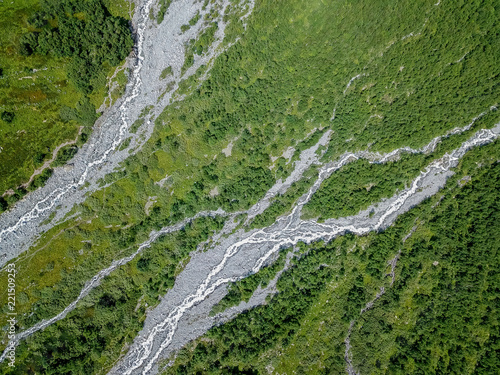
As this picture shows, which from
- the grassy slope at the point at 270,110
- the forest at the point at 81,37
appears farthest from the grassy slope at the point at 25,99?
the grassy slope at the point at 270,110

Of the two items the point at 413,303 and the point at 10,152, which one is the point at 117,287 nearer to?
the point at 10,152

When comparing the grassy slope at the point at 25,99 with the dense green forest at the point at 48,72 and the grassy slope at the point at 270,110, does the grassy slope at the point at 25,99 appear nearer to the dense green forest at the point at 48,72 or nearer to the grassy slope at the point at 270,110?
the dense green forest at the point at 48,72

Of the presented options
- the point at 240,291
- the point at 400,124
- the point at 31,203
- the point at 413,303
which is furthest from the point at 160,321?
the point at 400,124

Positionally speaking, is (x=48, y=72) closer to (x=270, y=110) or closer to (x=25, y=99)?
(x=25, y=99)

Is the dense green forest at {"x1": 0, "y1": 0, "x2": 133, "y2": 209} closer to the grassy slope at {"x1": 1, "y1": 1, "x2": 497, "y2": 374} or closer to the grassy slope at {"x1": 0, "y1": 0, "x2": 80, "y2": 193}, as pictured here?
the grassy slope at {"x1": 0, "y1": 0, "x2": 80, "y2": 193}

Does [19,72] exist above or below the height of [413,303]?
above

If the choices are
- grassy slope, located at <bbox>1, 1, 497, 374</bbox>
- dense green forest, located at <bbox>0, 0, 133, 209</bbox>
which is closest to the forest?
dense green forest, located at <bbox>0, 0, 133, 209</bbox>
